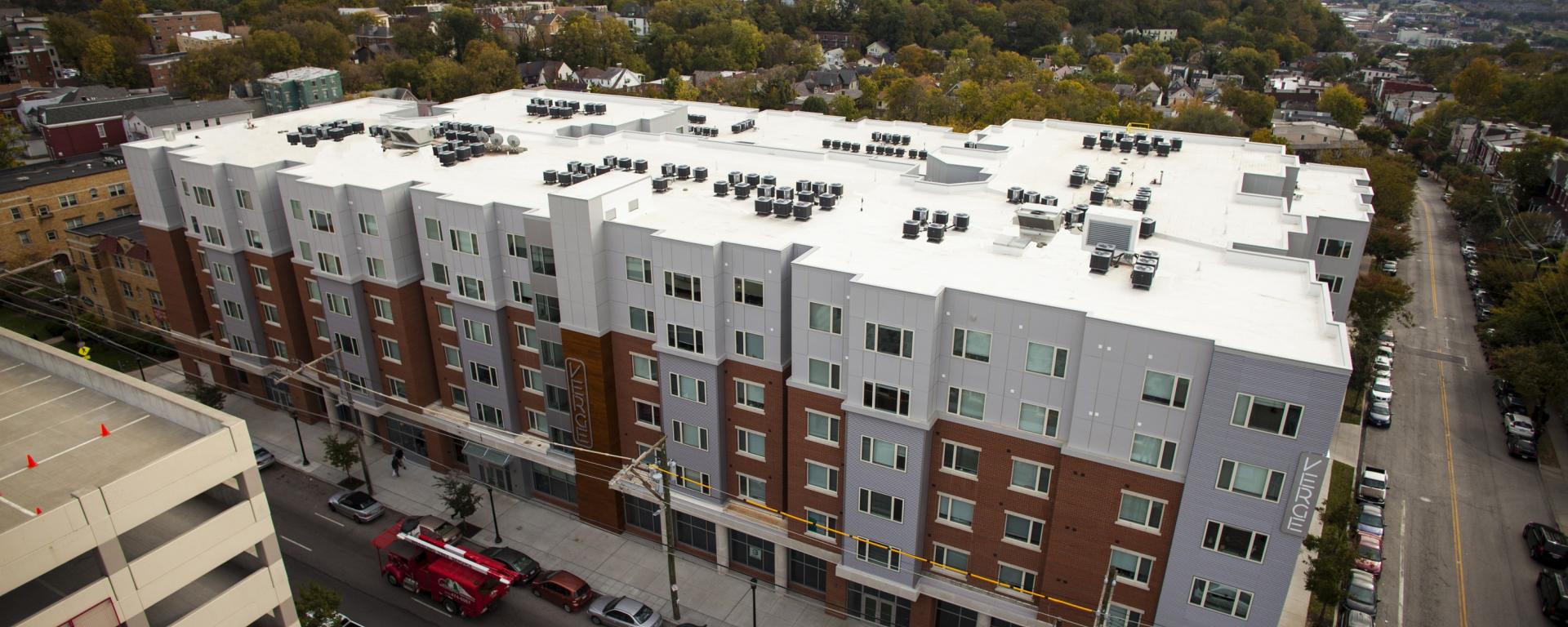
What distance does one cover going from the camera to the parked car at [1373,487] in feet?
161

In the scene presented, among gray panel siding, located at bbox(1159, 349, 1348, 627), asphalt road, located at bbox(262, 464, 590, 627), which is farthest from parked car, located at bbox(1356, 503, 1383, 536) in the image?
asphalt road, located at bbox(262, 464, 590, 627)

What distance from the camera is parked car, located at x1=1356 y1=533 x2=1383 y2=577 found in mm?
42969

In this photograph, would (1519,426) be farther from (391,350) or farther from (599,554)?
(391,350)

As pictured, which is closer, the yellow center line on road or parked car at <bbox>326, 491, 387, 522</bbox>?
the yellow center line on road

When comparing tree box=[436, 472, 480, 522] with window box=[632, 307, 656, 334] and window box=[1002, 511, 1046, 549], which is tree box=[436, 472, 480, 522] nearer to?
window box=[632, 307, 656, 334]

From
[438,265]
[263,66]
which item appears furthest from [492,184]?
[263,66]

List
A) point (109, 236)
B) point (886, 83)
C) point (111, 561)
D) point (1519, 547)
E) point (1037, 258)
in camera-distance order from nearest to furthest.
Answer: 1. point (111, 561)
2. point (1037, 258)
3. point (1519, 547)
4. point (109, 236)
5. point (886, 83)

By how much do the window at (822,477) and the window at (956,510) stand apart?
477 cm

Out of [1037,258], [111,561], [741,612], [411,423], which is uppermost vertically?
[1037,258]

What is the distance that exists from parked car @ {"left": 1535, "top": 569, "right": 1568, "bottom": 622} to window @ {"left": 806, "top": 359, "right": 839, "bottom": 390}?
36.1 m

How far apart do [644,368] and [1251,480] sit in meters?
26.5

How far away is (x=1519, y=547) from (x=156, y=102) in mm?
165167

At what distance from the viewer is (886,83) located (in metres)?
155

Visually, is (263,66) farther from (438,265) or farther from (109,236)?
(438,265)
